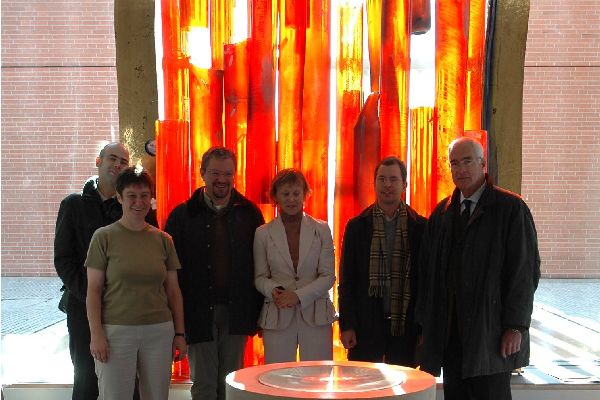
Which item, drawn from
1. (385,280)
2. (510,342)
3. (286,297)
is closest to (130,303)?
(286,297)

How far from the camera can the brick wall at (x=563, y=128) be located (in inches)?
154

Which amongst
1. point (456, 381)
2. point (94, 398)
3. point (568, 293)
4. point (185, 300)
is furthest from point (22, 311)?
point (568, 293)

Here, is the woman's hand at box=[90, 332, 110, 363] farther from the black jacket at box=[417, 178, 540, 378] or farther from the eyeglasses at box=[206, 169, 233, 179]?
the black jacket at box=[417, 178, 540, 378]

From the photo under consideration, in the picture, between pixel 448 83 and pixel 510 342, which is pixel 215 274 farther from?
pixel 448 83

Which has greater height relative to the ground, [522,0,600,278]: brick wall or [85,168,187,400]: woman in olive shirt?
[522,0,600,278]: brick wall

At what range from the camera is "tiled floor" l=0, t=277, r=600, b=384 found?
3.94 m

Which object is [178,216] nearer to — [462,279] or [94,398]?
[94,398]

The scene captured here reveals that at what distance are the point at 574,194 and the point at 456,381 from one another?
152 cm

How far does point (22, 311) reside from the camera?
4.13 metres

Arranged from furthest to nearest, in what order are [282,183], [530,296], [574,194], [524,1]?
[574,194] < [524,1] < [282,183] < [530,296]

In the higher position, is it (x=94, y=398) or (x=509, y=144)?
(x=509, y=144)

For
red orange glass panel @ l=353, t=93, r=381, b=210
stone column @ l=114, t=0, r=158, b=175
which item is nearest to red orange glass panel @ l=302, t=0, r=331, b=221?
red orange glass panel @ l=353, t=93, r=381, b=210

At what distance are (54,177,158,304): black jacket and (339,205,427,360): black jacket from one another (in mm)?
856

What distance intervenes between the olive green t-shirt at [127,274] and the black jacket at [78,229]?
280 millimetres
